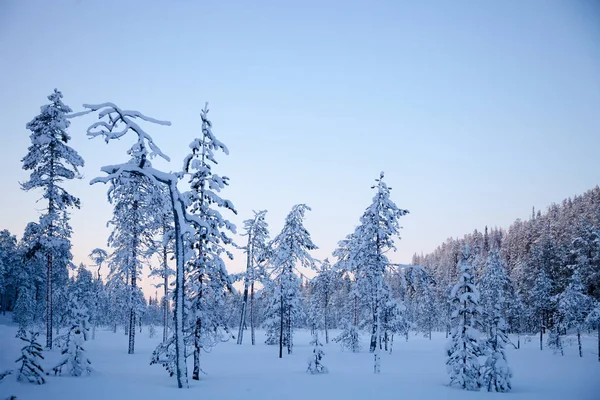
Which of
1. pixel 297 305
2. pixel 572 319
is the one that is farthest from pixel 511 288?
pixel 297 305

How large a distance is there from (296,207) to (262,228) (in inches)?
445

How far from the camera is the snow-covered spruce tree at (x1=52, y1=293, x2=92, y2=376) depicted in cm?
1386

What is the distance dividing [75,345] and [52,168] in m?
14.9

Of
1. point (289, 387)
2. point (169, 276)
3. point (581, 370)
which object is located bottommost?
point (581, 370)

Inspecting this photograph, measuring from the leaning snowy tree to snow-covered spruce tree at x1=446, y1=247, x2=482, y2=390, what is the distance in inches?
983

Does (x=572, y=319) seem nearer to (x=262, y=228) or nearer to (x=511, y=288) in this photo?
(x=511, y=288)

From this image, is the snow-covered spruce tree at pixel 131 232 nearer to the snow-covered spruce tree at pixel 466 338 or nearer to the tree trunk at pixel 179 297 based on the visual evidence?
the tree trunk at pixel 179 297

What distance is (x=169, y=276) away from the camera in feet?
101

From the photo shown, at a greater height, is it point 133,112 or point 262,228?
point 133,112

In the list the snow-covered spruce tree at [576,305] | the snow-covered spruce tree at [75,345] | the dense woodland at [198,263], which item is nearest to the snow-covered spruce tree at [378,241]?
the dense woodland at [198,263]

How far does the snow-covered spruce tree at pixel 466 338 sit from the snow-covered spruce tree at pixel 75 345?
1635 cm

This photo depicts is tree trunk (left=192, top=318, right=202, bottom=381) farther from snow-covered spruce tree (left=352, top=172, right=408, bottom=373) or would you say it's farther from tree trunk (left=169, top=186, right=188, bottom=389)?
snow-covered spruce tree (left=352, top=172, right=408, bottom=373)

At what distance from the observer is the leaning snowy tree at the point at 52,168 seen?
23.1 meters

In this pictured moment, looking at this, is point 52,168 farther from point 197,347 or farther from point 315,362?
point 315,362
